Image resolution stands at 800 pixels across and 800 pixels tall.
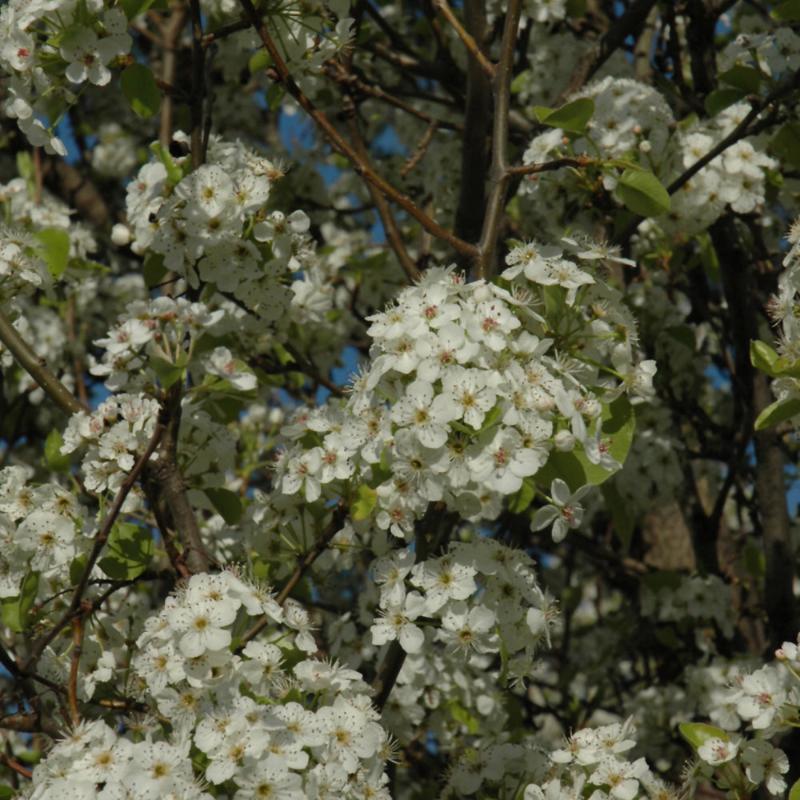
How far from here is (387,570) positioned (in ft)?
10.6

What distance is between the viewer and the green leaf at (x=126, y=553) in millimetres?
3572

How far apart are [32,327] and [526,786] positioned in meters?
3.47

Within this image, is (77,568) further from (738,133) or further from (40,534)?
(738,133)

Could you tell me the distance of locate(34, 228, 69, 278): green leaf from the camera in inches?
158

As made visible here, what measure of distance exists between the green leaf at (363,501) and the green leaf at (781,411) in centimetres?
92

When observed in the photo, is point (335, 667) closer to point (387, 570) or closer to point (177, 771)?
point (387, 570)

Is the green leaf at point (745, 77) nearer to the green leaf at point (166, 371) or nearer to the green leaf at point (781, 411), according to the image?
the green leaf at point (781, 411)

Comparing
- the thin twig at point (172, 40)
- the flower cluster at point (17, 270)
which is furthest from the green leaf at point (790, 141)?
the thin twig at point (172, 40)

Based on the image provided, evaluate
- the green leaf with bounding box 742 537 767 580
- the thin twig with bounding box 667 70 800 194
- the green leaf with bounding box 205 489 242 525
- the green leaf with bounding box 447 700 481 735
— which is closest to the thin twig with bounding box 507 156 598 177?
the thin twig with bounding box 667 70 800 194

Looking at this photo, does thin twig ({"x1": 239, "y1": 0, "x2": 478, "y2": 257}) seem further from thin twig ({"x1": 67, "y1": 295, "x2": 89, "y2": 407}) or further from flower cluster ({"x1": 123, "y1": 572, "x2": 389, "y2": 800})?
thin twig ({"x1": 67, "y1": 295, "x2": 89, "y2": 407})

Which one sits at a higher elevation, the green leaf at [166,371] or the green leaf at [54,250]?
the green leaf at [54,250]

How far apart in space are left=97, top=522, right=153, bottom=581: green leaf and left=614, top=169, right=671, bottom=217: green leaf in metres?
1.55

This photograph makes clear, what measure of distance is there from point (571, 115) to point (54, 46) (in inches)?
51.2

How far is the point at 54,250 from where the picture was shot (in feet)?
13.3
